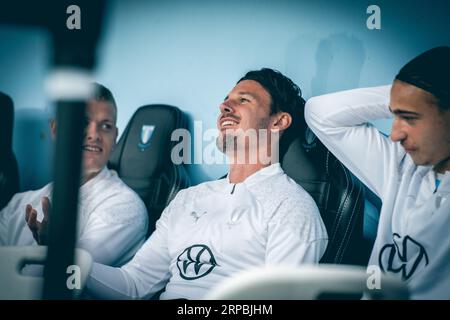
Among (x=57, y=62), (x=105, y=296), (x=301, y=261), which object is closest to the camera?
(x=57, y=62)

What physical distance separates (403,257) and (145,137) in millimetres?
1184

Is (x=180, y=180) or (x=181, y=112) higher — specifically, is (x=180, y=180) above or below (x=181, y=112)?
below

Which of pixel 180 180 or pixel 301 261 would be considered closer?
pixel 301 261

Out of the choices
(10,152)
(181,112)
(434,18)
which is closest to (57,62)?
(181,112)

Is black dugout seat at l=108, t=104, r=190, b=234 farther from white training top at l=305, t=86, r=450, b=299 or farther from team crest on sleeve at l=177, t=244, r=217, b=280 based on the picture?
white training top at l=305, t=86, r=450, b=299

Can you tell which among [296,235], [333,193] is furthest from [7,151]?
[333,193]

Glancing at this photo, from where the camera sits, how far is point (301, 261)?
245 centimetres

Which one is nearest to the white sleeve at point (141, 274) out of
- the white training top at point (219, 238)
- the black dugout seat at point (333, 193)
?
the white training top at point (219, 238)

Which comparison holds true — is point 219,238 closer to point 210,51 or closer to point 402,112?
point 210,51

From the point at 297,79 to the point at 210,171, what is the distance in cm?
54

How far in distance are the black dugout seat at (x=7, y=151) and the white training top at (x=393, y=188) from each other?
1293mm

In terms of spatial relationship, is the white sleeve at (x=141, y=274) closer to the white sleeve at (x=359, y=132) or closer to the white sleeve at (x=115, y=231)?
the white sleeve at (x=115, y=231)
